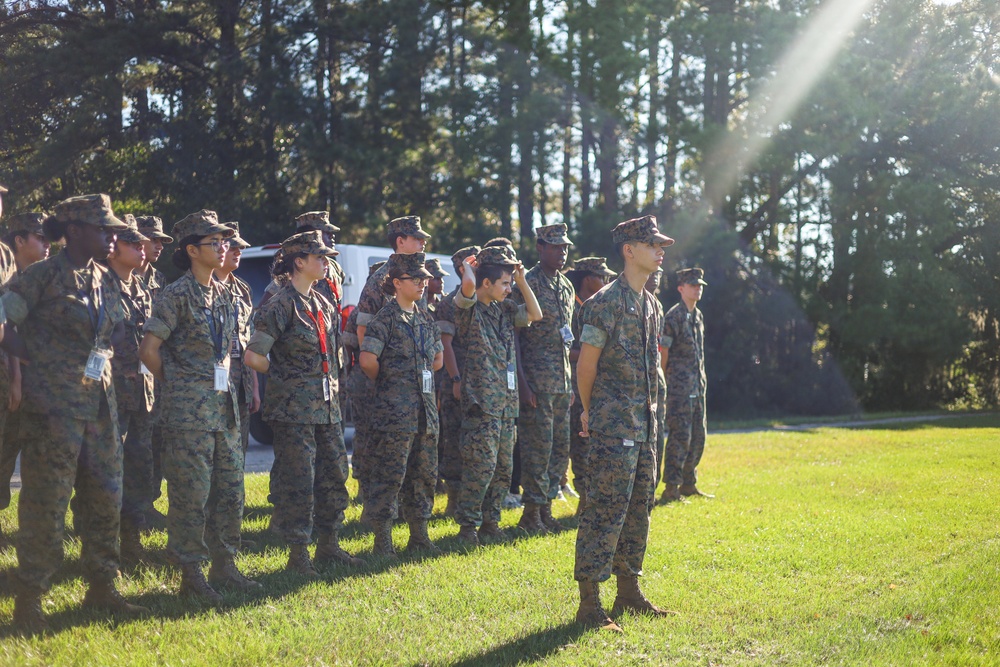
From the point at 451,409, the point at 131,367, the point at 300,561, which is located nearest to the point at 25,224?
the point at 131,367

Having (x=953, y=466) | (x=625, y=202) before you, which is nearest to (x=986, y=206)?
(x=625, y=202)

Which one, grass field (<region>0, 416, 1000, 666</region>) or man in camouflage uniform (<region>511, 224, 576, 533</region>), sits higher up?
man in camouflage uniform (<region>511, 224, 576, 533</region>)

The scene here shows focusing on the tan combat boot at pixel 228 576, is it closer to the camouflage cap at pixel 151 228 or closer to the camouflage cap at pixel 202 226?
the camouflage cap at pixel 202 226

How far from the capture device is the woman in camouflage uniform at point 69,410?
17.5ft

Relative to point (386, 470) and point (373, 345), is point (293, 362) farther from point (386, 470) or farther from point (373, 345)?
point (386, 470)

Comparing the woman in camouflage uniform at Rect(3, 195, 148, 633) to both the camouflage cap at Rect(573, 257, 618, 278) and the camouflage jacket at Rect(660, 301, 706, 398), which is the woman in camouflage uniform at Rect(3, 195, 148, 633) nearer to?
the camouflage cap at Rect(573, 257, 618, 278)

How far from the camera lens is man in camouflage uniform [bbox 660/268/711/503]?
10.1 meters

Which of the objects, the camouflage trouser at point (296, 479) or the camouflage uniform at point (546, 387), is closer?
the camouflage trouser at point (296, 479)

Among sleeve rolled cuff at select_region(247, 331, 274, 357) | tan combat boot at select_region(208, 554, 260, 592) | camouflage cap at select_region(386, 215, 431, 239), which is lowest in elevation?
tan combat boot at select_region(208, 554, 260, 592)

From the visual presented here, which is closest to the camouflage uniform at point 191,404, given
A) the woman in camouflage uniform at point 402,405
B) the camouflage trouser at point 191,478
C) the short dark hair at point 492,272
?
the camouflage trouser at point 191,478

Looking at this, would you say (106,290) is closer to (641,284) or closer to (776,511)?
(641,284)

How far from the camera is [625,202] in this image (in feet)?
83.8

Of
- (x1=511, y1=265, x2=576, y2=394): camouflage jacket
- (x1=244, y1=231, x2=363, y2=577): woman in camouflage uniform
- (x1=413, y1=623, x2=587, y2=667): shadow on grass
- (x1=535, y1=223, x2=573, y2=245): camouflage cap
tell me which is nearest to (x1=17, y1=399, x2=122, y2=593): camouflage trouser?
(x1=244, y1=231, x2=363, y2=577): woman in camouflage uniform

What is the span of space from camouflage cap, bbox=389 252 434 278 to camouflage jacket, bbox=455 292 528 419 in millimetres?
710
